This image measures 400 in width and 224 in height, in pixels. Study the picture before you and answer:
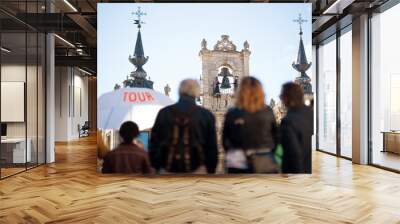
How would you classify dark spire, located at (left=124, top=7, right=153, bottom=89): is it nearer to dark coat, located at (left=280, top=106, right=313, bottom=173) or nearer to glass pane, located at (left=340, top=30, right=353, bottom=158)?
dark coat, located at (left=280, top=106, right=313, bottom=173)

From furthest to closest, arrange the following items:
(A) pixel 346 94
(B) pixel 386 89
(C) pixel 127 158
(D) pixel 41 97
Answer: (A) pixel 346 94, (D) pixel 41 97, (B) pixel 386 89, (C) pixel 127 158

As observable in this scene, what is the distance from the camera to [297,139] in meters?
1.87

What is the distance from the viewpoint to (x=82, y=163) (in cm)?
1132

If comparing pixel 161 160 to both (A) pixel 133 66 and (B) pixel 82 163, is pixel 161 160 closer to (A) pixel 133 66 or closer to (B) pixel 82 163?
(A) pixel 133 66

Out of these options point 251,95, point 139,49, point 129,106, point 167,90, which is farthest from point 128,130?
point 251,95

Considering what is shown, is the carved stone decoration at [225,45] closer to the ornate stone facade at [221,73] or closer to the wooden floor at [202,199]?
the ornate stone facade at [221,73]

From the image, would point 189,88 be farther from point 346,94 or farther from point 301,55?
point 346,94

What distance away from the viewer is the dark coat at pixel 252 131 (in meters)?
1.77

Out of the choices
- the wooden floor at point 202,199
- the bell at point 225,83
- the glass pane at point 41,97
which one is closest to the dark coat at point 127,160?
the bell at point 225,83

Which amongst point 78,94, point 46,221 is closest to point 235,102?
point 46,221

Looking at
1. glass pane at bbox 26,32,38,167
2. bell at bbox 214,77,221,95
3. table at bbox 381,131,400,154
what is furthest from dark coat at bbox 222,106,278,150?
glass pane at bbox 26,32,38,167

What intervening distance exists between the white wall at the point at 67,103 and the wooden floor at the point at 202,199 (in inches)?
455

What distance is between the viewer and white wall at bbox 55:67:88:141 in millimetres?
20328

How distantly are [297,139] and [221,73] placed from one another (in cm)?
49
